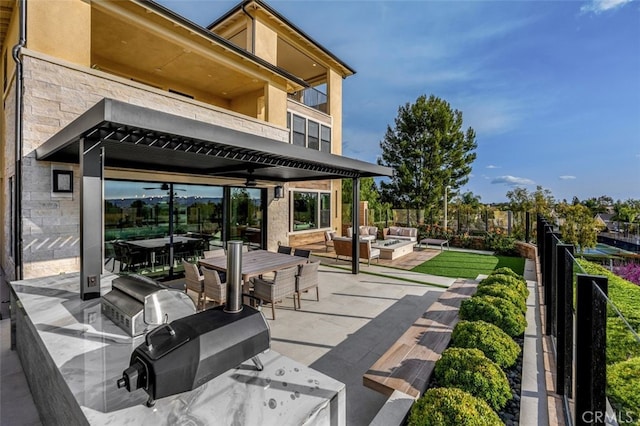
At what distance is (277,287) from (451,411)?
348 centimetres

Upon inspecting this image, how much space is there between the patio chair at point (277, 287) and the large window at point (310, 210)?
25.8ft

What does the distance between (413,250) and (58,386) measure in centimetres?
1264

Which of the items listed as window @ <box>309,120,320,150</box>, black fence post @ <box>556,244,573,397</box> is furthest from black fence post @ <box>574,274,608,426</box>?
window @ <box>309,120,320,150</box>

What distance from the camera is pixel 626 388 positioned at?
7.23 feet

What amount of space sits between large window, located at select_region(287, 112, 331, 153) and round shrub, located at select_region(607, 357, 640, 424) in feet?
38.5

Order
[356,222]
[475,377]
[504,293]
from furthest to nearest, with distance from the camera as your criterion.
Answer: [356,222] < [504,293] < [475,377]

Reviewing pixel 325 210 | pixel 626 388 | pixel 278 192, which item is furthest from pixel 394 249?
pixel 626 388

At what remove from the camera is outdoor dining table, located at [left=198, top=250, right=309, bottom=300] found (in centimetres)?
535

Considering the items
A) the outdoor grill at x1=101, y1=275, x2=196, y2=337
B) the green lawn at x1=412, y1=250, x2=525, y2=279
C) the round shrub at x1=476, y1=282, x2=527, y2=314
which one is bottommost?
the green lawn at x1=412, y1=250, x2=525, y2=279

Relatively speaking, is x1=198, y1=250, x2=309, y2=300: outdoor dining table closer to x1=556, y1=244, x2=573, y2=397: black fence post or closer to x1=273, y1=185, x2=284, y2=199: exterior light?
x1=273, y1=185, x2=284, y2=199: exterior light

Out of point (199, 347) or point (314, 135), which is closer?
point (199, 347)

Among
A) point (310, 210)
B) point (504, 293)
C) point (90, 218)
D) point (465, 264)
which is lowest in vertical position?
point (465, 264)

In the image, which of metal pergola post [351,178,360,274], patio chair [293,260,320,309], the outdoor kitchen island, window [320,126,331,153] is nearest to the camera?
the outdoor kitchen island

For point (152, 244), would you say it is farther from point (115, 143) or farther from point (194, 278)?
point (115, 143)
